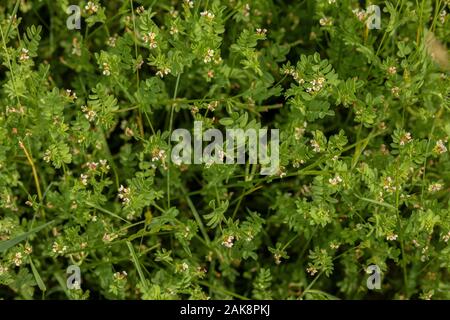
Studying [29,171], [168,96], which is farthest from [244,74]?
[29,171]

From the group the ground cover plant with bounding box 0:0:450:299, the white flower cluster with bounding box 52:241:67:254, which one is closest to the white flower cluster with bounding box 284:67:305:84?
the ground cover plant with bounding box 0:0:450:299

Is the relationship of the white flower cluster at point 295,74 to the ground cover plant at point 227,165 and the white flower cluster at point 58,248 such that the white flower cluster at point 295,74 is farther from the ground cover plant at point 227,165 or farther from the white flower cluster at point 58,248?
the white flower cluster at point 58,248

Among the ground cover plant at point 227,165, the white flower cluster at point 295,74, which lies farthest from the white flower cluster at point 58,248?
the white flower cluster at point 295,74

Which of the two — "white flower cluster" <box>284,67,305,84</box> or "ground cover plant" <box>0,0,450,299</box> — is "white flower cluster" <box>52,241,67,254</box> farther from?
"white flower cluster" <box>284,67,305,84</box>

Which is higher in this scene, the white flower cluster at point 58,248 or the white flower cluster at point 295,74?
the white flower cluster at point 295,74

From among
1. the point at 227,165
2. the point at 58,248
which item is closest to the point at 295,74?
the point at 227,165

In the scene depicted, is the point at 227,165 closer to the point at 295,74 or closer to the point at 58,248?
the point at 295,74

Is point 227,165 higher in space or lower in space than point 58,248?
higher

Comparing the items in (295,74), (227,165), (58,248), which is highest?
(295,74)

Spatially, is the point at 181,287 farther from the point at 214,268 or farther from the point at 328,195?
the point at 328,195
